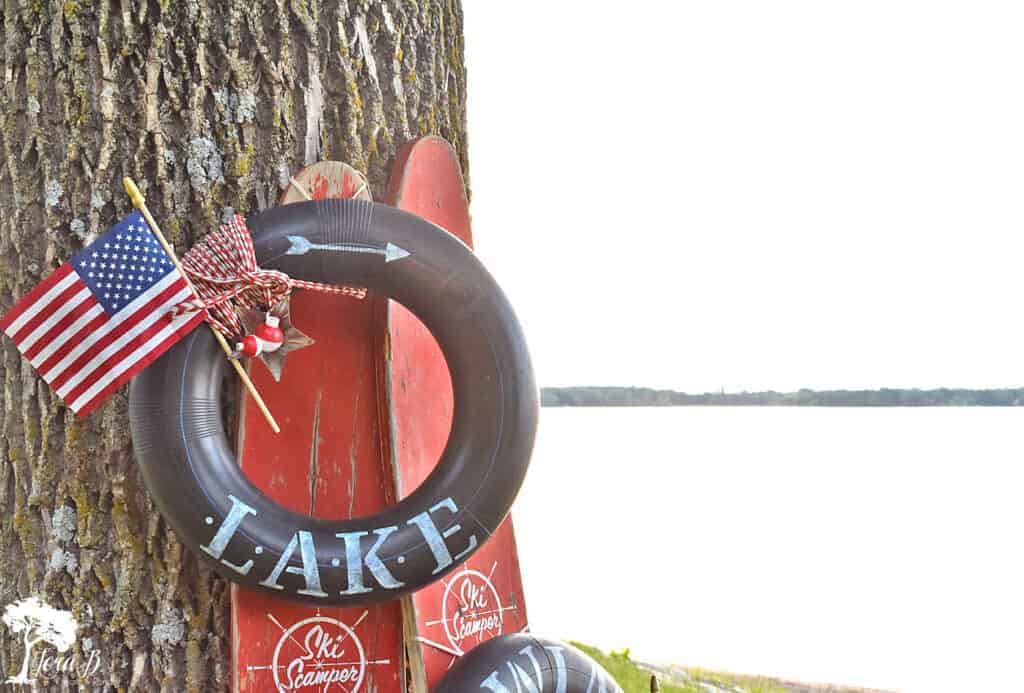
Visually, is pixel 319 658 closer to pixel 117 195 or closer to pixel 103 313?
pixel 103 313

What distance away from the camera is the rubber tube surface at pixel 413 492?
1600 mm

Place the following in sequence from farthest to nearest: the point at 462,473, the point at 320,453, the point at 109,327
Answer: the point at 320,453, the point at 462,473, the point at 109,327

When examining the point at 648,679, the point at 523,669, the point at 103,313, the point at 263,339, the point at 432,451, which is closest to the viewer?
the point at 103,313

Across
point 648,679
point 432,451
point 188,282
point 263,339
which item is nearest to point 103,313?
point 188,282

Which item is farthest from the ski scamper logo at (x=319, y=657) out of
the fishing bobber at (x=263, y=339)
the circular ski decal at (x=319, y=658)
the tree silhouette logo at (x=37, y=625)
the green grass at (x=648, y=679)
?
the green grass at (x=648, y=679)

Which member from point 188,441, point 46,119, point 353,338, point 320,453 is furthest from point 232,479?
point 46,119

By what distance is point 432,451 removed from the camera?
193cm

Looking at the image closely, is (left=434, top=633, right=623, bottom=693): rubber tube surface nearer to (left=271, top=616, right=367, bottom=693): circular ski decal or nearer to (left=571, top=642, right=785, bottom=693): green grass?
(left=271, top=616, right=367, bottom=693): circular ski decal

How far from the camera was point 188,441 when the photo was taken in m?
1.60

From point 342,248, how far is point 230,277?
20 centimetres

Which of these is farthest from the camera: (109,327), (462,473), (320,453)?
(320,453)

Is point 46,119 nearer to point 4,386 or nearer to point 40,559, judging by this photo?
point 4,386

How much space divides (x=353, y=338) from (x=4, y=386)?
0.68 metres

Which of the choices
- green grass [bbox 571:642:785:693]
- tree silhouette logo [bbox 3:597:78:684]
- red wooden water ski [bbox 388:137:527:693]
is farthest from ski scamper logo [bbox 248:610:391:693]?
green grass [bbox 571:642:785:693]
